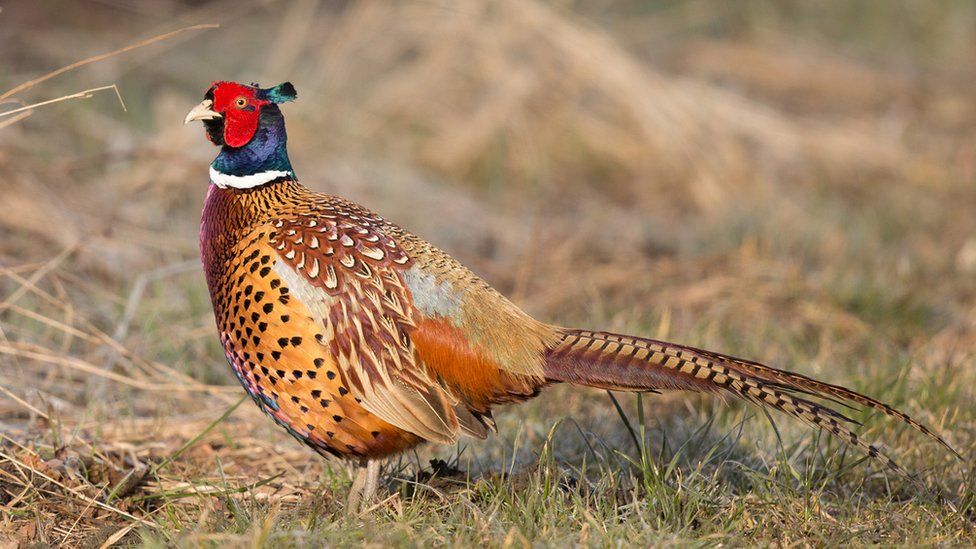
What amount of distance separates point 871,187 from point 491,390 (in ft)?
19.9

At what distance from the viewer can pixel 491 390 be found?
125 inches

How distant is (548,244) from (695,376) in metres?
3.79

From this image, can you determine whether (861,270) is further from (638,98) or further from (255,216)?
(255,216)

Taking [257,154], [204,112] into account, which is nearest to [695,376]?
[257,154]

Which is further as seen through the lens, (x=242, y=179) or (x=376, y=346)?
(x=242, y=179)

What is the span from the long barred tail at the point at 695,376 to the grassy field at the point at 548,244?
0.28 metres

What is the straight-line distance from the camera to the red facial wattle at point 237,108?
3279 mm

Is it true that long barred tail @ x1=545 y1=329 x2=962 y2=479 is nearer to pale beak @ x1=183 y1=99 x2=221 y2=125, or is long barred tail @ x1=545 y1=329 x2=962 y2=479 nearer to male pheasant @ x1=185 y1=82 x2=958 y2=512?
male pheasant @ x1=185 y1=82 x2=958 y2=512

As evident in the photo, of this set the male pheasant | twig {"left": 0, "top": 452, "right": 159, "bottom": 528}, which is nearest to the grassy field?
twig {"left": 0, "top": 452, "right": 159, "bottom": 528}

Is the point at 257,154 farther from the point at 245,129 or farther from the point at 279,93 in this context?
the point at 279,93

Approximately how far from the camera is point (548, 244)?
669 centimetres

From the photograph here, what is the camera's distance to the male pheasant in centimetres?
307

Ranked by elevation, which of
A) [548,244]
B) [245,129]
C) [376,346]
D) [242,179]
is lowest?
[548,244]

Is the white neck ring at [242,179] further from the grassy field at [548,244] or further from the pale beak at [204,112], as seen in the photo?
the grassy field at [548,244]
